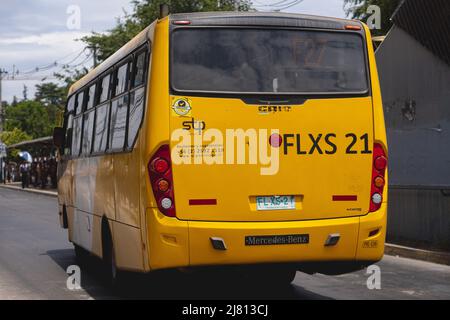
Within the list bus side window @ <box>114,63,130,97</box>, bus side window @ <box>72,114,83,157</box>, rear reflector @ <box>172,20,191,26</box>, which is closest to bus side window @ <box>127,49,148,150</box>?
bus side window @ <box>114,63,130,97</box>

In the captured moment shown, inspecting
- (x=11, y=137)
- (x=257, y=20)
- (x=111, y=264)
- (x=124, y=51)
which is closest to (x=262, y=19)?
(x=257, y=20)

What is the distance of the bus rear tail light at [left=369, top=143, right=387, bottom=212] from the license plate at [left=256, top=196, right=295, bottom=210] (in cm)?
85

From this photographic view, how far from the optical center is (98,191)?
36.4 ft

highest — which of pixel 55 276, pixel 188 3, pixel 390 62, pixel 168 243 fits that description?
pixel 188 3

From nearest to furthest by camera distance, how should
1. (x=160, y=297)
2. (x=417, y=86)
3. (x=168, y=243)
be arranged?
(x=168, y=243), (x=160, y=297), (x=417, y=86)

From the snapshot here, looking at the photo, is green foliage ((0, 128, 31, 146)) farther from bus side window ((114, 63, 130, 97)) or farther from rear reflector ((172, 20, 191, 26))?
rear reflector ((172, 20, 191, 26))

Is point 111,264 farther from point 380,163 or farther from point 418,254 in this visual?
point 418,254

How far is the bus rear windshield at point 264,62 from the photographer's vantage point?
8531 millimetres

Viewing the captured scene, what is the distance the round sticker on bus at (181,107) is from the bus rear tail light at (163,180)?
352 mm

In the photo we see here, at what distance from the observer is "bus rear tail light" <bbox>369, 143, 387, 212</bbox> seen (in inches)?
344

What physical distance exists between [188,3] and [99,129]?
37027mm

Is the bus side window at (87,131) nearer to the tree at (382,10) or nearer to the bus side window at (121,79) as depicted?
the bus side window at (121,79)
